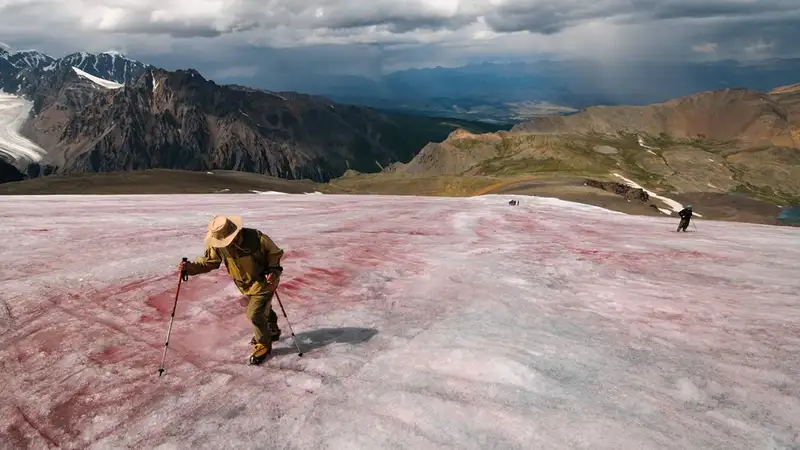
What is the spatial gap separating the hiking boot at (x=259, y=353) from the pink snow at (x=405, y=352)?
0.24 m

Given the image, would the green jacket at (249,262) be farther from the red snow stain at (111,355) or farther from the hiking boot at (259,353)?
the red snow stain at (111,355)

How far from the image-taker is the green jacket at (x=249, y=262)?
10.3 meters

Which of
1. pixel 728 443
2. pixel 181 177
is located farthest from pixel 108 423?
pixel 181 177

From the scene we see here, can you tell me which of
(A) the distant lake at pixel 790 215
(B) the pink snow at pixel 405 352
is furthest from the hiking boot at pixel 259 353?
(A) the distant lake at pixel 790 215

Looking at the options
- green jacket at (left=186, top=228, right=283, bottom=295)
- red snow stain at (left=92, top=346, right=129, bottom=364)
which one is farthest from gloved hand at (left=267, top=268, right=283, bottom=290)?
red snow stain at (left=92, top=346, right=129, bottom=364)

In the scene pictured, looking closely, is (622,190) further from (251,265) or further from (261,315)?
(251,265)

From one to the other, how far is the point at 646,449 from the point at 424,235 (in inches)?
794

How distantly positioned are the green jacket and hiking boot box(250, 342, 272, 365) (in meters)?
1.23

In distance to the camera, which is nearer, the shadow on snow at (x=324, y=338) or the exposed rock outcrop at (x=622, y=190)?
the shadow on snow at (x=324, y=338)

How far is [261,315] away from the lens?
10.7 meters

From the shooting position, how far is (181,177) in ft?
408

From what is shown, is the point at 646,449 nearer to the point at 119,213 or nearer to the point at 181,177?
the point at 119,213

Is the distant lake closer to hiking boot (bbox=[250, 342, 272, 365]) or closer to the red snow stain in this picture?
hiking boot (bbox=[250, 342, 272, 365])

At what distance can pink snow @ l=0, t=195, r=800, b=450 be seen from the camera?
8836mm
